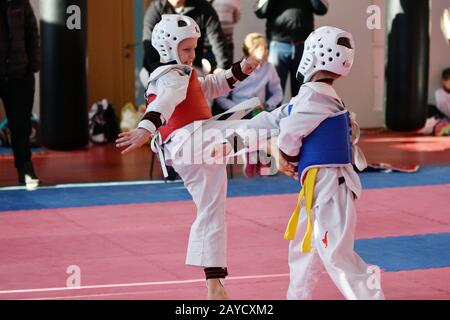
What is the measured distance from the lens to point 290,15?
423 inches

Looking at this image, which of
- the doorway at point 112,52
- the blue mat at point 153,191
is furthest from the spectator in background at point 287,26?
the doorway at point 112,52

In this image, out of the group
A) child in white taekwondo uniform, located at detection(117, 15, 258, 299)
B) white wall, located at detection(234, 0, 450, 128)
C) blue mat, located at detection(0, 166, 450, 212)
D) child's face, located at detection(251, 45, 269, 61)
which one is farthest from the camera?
white wall, located at detection(234, 0, 450, 128)

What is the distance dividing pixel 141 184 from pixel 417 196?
254cm

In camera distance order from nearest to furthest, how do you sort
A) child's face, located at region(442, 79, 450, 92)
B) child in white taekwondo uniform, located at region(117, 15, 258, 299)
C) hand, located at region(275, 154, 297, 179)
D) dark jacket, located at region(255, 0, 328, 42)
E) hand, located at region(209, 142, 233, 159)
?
hand, located at region(275, 154, 297, 179) < hand, located at region(209, 142, 233, 159) < child in white taekwondo uniform, located at region(117, 15, 258, 299) < dark jacket, located at region(255, 0, 328, 42) < child's face, located at region(442, 79, 450, 92)

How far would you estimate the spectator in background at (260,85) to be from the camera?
33.6 feet

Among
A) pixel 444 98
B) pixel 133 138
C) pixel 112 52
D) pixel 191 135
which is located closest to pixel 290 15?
pixel 112 52

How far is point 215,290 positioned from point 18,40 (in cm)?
439

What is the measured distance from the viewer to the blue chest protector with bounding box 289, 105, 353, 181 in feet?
15.6

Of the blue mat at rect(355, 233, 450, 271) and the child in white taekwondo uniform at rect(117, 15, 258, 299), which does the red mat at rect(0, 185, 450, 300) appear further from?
the child in white taekwondo uniform at rect(117, 15, 258, 299)

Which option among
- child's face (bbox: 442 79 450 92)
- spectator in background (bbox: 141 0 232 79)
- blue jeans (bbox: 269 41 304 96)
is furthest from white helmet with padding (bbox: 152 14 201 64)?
child's face (bbox: 442 79 450 92)

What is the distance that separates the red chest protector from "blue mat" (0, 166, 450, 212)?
3.27 metres

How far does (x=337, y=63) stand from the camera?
4.79m

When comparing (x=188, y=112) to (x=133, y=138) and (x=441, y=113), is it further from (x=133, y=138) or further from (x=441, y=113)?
(x=441, y=113)
